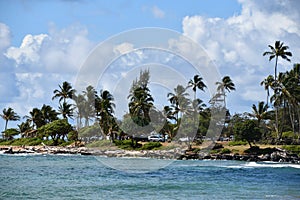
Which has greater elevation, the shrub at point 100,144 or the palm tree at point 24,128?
the palm tree at point 24,128

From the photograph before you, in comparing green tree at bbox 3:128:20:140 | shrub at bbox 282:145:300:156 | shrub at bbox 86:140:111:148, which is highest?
green tree at bbox 3:128:20:140

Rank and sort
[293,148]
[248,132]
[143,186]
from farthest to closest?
[248,132] < [293,148] < [143,186]

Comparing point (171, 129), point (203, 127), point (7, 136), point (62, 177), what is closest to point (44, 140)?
point (7, 136)

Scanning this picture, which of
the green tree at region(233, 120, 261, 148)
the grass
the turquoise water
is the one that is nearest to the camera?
the turquoise water

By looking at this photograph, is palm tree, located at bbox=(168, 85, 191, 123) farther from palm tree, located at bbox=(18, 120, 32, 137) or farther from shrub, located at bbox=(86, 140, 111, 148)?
palm tree, located at bbox=(18, 120, 32, 137)

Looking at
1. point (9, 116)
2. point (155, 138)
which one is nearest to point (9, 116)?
point (9, 116)

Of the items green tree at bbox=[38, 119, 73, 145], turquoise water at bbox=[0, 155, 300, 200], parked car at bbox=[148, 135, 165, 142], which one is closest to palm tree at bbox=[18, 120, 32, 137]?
green tree at bbox=[38, 119, 73, 145]

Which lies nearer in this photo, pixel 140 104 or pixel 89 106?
pixel 140 104

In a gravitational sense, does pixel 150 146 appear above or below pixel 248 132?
below

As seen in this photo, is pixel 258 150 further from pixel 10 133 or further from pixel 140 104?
pixel 10 133

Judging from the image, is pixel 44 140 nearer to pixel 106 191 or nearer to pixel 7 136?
pixel 7 136

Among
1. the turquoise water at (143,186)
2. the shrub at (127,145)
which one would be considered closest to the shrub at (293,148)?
the turquoise water at (143,186)

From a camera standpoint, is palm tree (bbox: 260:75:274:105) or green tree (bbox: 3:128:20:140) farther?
green tree (bbox: 3:128:20:140)

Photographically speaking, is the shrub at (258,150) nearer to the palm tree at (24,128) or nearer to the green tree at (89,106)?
the green tree at (89,106)
